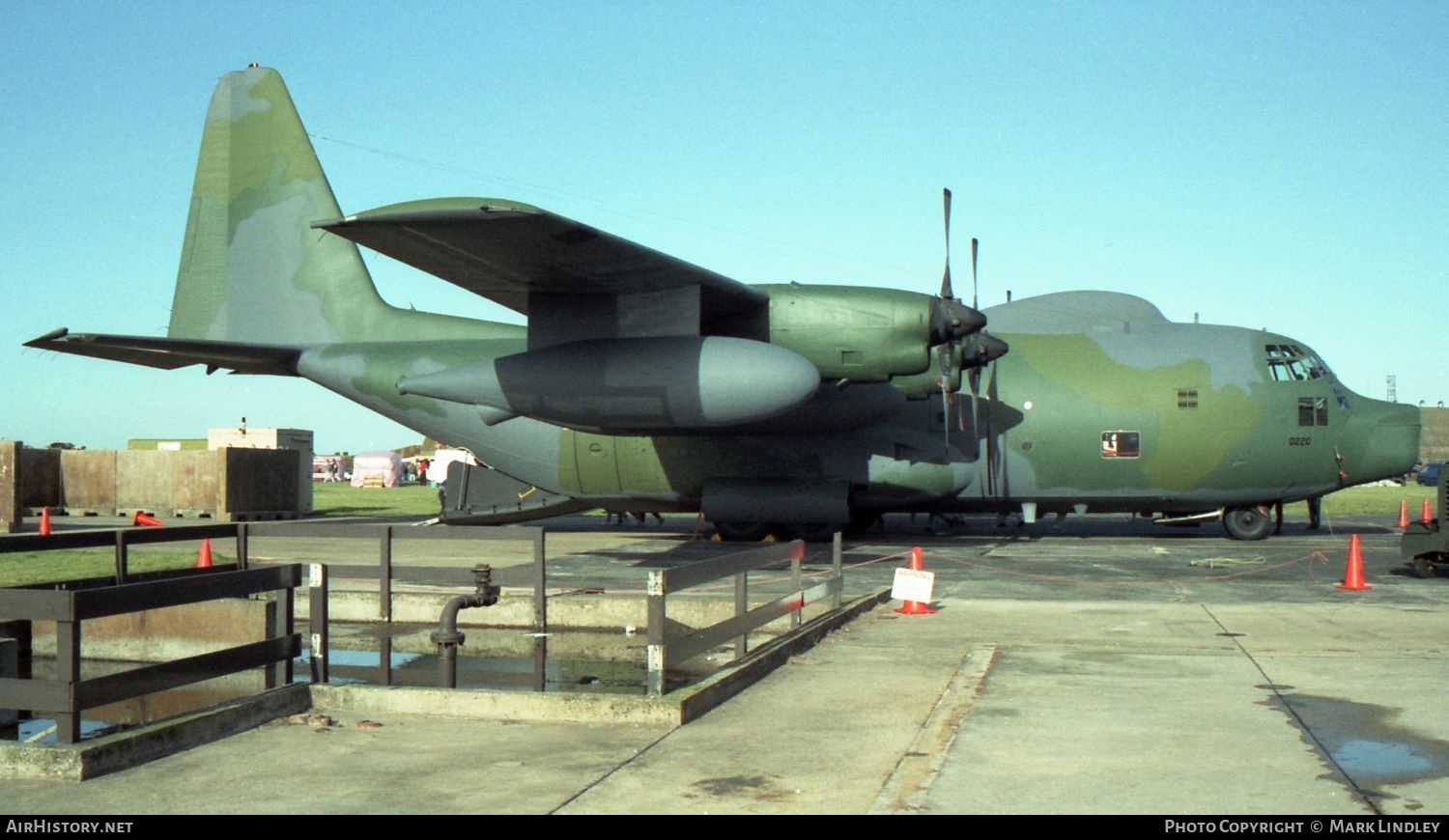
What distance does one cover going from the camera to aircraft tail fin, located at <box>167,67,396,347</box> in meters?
25.3

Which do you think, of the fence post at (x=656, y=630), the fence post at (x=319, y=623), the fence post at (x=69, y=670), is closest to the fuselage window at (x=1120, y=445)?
the fence post at (x=656, y=630)

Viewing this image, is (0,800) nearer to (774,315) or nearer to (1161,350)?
(774,315)

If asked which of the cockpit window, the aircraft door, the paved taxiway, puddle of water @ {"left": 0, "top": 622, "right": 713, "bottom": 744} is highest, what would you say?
the cockpit window

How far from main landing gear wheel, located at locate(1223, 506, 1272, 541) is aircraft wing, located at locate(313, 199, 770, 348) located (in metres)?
11.7

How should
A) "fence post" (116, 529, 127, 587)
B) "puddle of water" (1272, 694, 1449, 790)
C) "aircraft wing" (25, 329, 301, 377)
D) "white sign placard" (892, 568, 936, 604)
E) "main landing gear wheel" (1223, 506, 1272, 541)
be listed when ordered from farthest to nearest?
"main landing gear wheel" (1223, 506, 1272, 541) < "aircraft wing" (25, 329, 301, 377) < "white sign placard" (892, 568, 936, 604) < "fence post" (116, 529, 127, 587) < "puddle of water" (1272, 694, 1449, 790)

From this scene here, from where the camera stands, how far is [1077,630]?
12.9m

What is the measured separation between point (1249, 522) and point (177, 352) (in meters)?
21.3

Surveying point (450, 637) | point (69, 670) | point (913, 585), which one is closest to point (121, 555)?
point (450, 637)

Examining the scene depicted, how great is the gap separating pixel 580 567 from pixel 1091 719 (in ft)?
43.5

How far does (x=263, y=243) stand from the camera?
1002 inches

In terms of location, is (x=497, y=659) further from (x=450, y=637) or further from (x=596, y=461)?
(x=596, y=461)

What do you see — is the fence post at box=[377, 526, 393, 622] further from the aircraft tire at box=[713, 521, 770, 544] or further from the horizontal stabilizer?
the horizontal stabilizer

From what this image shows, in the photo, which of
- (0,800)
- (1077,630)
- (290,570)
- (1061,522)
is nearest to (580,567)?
(1077,630)

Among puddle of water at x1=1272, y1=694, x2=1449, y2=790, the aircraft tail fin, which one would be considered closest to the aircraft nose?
puddle of water at x1=1272, y1=694, x2=1449, y2=790
